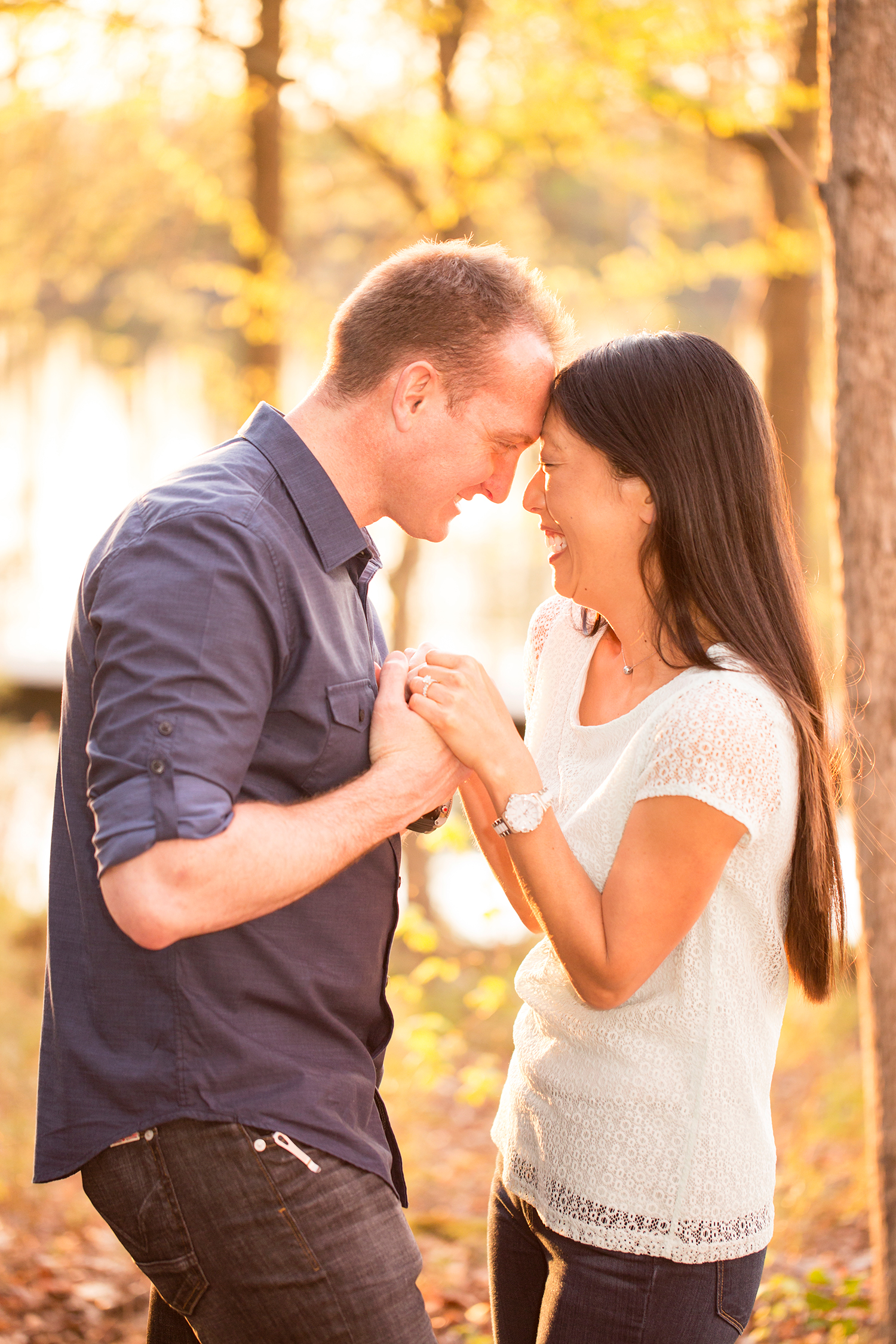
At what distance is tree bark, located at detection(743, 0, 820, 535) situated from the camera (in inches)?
227

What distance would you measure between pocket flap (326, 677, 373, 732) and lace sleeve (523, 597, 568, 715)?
54cm

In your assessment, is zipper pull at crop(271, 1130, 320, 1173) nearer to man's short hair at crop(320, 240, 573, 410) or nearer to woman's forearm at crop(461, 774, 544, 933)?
woman's forearm at crop(461, 774, 544, 933)

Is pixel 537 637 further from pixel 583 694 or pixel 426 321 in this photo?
pixel 426 321

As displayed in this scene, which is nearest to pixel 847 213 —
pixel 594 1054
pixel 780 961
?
pixel 780 961

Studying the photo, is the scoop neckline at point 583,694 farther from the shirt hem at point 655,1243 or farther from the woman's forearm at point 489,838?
the shirt hem at point 655,1243

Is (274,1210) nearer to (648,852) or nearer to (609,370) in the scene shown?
(648,852)

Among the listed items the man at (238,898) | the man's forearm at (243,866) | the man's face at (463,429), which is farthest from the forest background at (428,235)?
the man's forearm at (243,866)

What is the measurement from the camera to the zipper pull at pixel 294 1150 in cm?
149

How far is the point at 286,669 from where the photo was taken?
5.12ft

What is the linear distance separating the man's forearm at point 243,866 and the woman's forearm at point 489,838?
47cm

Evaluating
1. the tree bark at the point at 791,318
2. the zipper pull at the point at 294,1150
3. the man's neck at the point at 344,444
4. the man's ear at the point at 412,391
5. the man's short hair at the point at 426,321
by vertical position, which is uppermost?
the tree bark at the point at 791,318

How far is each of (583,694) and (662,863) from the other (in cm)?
47

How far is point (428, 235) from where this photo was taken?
5.92 meters

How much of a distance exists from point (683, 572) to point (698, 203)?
8.15 meters
